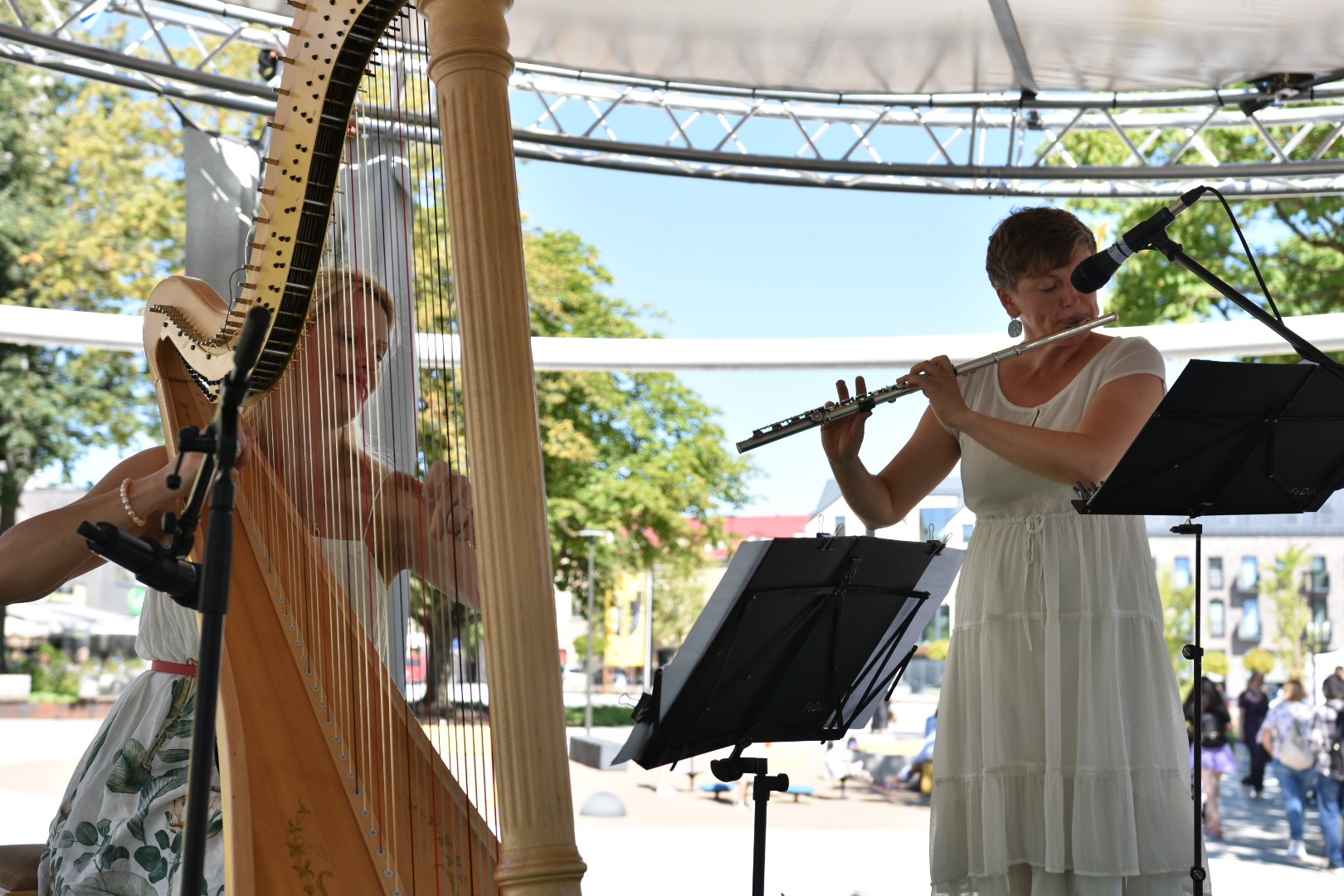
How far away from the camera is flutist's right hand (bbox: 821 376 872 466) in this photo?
281 centimetres

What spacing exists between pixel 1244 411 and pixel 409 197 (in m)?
1.56

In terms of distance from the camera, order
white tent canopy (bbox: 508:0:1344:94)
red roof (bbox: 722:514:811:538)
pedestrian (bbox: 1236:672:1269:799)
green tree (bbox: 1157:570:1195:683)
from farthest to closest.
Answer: red roof (bbox: 722:514:811:538) < green tree (bbox: 1157:570:1195:683) < pedestrian (bbox: 1236:672:1269:799) < white tent canopy (bbox: 508:0:1344:94)

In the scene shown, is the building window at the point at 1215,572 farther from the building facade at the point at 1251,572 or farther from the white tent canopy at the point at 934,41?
the white tent canopy at the point at 934,41

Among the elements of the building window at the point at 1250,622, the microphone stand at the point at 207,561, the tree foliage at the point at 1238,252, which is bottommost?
the building window at the point at 1250,622

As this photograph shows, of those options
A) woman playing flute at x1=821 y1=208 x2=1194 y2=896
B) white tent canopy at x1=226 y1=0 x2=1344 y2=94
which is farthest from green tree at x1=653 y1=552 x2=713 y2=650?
woman playing flute at x1=821 y1=208 x2=1194 y2=896

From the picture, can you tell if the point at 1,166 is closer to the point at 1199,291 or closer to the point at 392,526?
the point at 1199,291

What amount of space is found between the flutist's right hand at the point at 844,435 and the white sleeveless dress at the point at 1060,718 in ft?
1.13

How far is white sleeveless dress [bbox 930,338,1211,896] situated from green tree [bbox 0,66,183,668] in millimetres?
15149

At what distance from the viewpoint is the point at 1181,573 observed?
19594mm

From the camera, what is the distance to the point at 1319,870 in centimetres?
895

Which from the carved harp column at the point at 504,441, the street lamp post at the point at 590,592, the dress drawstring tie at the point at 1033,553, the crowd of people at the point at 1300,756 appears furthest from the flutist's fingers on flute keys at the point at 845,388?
the street lamp post at the point at 590,592

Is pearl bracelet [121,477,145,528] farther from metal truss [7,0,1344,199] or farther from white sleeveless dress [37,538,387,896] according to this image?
metal truss [7,0,1344,199]

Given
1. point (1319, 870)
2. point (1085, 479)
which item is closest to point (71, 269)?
point (1319, 870)

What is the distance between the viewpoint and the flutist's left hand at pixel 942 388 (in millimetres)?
2545
